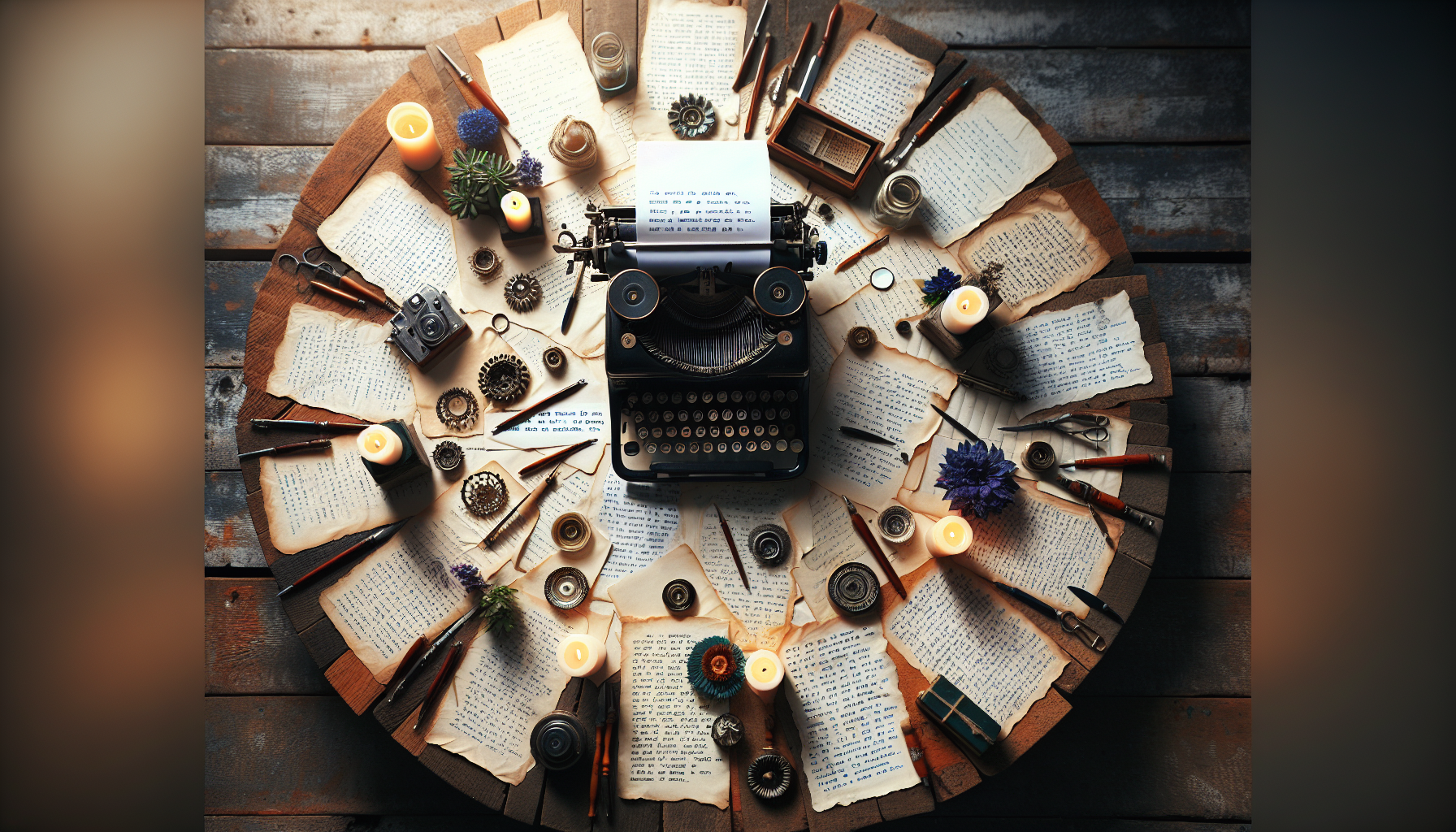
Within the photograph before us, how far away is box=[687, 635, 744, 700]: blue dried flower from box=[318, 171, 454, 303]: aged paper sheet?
1919 millimetres

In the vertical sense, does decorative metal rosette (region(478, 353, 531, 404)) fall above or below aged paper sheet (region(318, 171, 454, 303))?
below

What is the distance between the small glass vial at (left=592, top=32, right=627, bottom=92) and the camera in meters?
3.09

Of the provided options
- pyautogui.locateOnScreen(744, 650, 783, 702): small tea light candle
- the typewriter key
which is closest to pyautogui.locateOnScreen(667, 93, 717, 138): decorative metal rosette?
the typewriter key

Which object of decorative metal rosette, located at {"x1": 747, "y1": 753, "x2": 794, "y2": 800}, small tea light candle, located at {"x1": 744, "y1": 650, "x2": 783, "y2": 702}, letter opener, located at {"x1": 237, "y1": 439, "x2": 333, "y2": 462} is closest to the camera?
small tea light candle, located at {"x1": 744, "y1": 650, "x2": 783, "y2": 702}

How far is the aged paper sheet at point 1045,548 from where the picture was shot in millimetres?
2941

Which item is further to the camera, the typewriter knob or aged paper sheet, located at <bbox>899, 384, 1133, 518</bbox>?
aged paper sheet, located at <bbox>899, 384, 1133, 518</bbox>

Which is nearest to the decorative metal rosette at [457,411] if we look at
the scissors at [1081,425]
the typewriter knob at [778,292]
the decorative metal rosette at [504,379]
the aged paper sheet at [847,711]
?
the decorative metal rosette at [504,379]

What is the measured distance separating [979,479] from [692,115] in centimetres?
206

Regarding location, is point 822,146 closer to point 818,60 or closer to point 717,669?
point 818,60

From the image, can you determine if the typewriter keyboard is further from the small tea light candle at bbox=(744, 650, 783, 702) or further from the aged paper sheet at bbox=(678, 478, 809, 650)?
the small tea light candle at bbox=(744, 650, 783, 702)

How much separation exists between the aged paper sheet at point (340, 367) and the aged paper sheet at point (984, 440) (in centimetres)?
229

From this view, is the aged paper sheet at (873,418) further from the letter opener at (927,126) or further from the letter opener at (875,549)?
the letter opener at (927,126)
